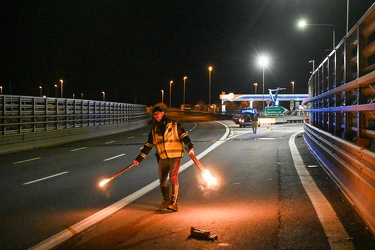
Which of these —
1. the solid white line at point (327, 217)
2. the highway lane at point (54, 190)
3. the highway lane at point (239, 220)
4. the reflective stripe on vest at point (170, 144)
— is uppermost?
the reflective stripe on vest at point (170, 144)

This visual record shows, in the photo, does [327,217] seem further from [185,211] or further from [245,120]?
[245,120]

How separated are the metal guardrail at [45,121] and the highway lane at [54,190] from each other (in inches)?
191

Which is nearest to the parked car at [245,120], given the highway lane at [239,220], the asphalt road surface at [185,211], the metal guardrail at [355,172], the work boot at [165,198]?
the asphalt road surface at [185,211]

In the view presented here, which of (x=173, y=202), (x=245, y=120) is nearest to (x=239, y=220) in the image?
(x=173, y=202)

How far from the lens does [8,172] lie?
15.0 metres

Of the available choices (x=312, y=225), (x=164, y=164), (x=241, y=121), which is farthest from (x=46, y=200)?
(x=241, y=121)

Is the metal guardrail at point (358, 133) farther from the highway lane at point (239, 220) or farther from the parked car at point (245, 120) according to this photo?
the parked car at point (245, 120)

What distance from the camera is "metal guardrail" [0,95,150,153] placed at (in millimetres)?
24191

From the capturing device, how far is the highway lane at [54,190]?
7.55 meters

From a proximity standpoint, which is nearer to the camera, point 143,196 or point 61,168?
point 143,196

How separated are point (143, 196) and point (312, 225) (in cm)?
406

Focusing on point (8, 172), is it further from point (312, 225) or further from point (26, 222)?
point (312, 225)

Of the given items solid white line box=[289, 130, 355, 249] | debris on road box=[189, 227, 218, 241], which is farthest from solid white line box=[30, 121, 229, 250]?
solid white line box=[289, 130, 355, 249]

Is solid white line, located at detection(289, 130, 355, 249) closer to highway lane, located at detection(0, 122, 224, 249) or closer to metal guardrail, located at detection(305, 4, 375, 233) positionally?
metal guardrail, located at detection(305, 4, 375, 233)
